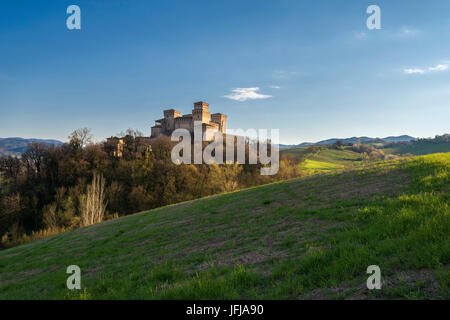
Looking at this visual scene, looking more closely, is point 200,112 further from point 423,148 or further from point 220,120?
point 423,148

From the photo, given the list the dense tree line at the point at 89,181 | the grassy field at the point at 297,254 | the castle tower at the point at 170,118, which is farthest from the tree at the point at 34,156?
the grassy field at the point at 297,254

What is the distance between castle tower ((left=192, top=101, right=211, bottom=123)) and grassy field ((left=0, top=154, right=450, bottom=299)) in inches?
4010

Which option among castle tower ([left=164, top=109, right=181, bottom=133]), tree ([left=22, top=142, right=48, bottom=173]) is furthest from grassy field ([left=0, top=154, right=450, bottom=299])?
castle tower ([left=164, top=109, right=181, bottom=133])

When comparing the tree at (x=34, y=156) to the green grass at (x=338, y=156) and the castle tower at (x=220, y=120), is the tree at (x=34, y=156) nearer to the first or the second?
the castle tower at (x=220, y=120)

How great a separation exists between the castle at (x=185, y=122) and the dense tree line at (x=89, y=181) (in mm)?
42828

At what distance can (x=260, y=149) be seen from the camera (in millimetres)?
77688

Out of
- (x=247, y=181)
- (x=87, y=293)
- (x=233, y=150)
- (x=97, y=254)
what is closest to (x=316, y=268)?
(x=87, y=293)

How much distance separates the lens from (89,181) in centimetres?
5756

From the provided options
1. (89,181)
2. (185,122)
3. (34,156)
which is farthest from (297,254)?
(185,122)

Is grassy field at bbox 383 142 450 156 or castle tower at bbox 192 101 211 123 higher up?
castle tower at bbox 192 101 211 123

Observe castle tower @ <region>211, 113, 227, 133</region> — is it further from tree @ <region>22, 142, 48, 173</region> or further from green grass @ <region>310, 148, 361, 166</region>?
tree @ <region>22, 142, 48, 173</region>

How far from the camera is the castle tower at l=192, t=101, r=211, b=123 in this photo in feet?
364
